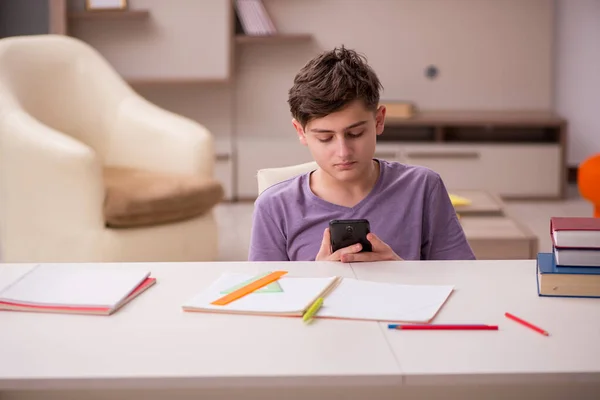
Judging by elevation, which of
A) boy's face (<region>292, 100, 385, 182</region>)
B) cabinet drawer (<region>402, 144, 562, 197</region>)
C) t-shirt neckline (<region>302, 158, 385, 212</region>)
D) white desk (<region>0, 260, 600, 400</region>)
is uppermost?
boy's face (<region>292, 100, 385, 182</region>)

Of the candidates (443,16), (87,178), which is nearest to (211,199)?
(87,178)

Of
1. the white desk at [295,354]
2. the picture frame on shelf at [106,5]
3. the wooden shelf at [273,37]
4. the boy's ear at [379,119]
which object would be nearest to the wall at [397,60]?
the wooden shelf at [273,37]

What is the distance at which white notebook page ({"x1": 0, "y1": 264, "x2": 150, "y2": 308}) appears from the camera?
1333 mm

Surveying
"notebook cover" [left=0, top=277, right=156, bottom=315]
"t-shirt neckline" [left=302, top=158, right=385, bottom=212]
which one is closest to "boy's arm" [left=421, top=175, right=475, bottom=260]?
"t-shirt neckline" [left=302, top=158, right=385, bottom=212]

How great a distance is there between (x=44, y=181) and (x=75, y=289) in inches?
Answer: 68.0

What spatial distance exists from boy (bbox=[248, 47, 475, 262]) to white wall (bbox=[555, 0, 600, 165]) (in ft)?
12.7

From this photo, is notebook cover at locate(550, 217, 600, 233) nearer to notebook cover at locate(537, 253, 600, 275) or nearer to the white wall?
notebook cover at locate(537, 253, 600, 275)

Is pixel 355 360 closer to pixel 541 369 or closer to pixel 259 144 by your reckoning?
pixel 541 369

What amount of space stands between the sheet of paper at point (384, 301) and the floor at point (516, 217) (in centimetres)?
242

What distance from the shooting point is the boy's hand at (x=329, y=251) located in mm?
1569

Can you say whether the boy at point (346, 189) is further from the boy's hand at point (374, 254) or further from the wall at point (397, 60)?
the wall at point (397, 60)

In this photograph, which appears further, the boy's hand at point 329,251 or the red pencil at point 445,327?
the boy's hand at point 329,251

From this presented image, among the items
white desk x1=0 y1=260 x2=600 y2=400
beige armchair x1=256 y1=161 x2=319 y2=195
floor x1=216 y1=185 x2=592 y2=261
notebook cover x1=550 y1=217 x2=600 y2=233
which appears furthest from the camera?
floor x1=216 y1=185 x2=592 y2=261

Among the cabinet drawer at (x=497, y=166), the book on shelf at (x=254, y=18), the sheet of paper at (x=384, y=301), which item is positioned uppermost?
the book on shelf at (x=254, y=18)
